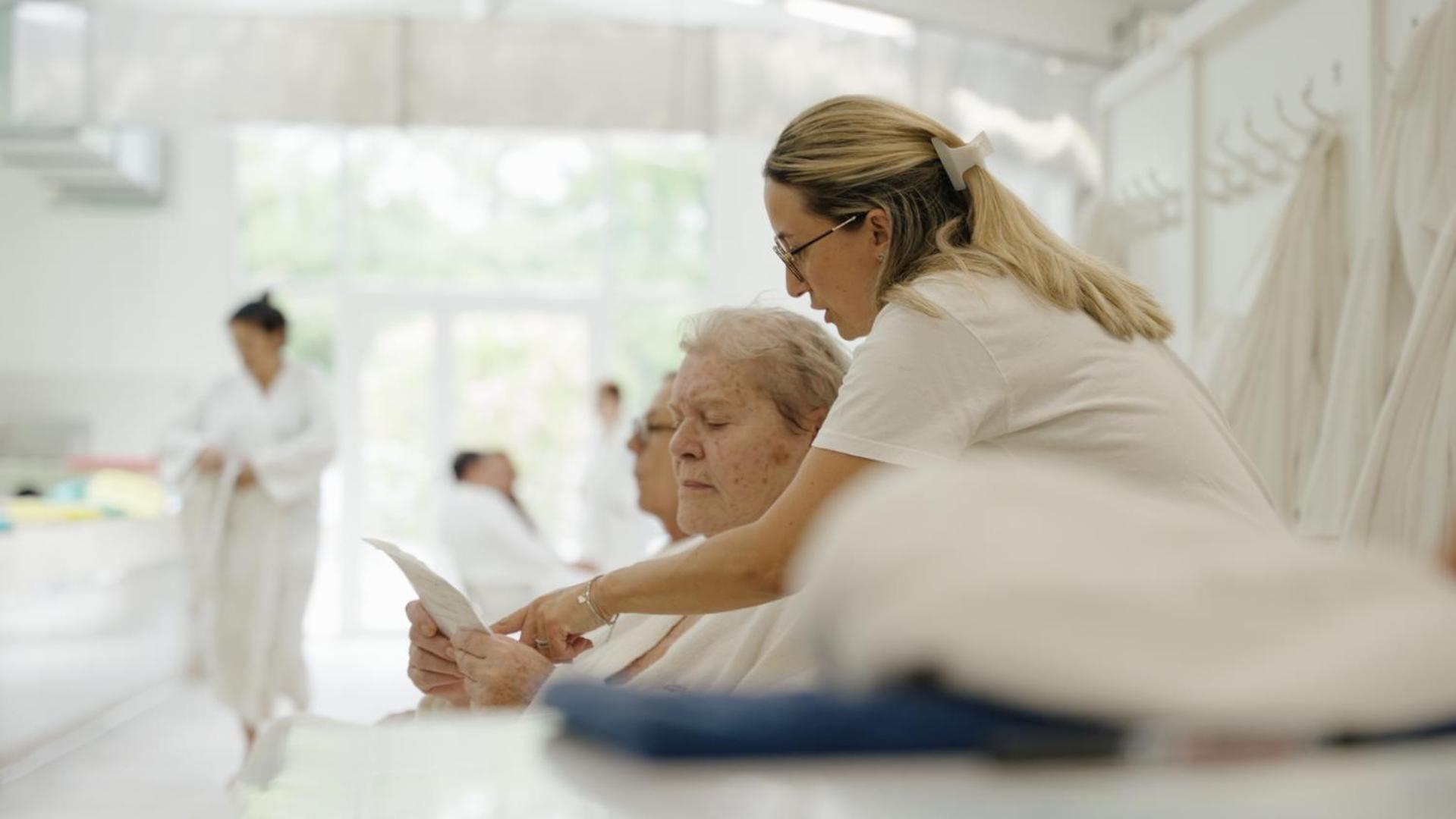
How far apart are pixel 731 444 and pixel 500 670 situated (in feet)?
1.32

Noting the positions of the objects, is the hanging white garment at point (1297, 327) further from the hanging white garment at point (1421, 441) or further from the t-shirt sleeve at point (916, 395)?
the t-shirt sleeve at point (916, 395)

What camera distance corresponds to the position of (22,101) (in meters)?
Result: 5.09

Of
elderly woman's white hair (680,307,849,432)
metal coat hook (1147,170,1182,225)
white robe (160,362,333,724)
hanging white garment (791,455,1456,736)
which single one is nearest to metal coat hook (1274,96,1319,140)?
metal coat hook (1147,170,1182,225)

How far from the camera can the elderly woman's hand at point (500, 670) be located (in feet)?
5.42

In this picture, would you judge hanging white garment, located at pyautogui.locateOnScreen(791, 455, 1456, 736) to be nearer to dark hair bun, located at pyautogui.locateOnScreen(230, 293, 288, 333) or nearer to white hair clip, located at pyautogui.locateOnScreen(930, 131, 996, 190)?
white hair clip, located at pyautogui.locateOnScreen(930, 131, 996, 190)

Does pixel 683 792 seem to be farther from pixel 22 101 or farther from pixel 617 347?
pixel 617 347

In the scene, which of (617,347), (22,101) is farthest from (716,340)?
(617,347)

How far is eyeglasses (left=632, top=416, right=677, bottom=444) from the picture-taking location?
269cm

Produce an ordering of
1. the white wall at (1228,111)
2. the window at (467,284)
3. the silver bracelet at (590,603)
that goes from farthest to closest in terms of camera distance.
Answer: the window at (467,284)
the white wall at (1228,111)
the silver bracelet at (590,603)

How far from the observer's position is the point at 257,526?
5008 millimetres

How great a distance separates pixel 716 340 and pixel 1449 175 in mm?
1273

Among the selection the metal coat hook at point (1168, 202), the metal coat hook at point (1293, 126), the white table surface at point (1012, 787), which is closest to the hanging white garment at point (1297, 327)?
the metal coat hook at point (1293, 126)

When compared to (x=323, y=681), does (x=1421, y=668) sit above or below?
above

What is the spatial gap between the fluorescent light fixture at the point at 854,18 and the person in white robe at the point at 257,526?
2.10 meters
